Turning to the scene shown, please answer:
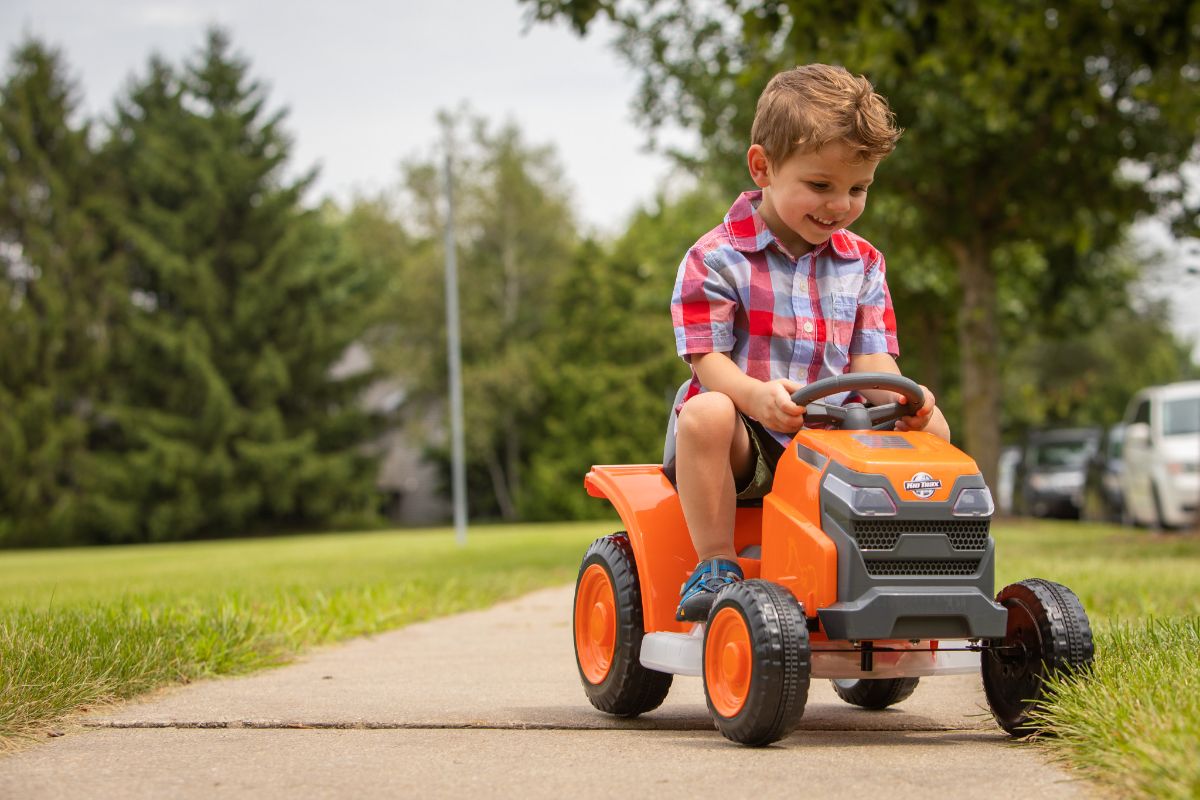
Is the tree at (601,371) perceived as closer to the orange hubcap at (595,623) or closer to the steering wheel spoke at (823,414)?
the orange hubcap at (595,623)

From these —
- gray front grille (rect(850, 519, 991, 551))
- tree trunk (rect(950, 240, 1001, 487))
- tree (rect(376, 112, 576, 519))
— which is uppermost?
tree (rect(376, 112, 576, 519))

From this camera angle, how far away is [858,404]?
13.4ft

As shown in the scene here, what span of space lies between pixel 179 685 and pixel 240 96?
44.1m

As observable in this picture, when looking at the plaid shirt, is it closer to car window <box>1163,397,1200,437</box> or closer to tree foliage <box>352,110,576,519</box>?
car window <box>1163,397,1200,437</box>

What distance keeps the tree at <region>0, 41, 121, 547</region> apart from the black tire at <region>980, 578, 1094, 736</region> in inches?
1731

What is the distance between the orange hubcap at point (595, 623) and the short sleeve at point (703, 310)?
89 cm

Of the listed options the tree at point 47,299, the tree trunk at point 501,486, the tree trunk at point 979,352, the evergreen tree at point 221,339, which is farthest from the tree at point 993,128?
the tree trunk at point 501,486

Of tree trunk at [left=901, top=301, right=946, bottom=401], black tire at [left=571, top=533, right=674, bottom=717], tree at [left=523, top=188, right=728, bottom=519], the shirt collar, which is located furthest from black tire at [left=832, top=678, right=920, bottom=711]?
tree at [left=523, top=188, right=728, bottom=519]

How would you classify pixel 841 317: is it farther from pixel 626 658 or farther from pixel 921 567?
pixel 626 658

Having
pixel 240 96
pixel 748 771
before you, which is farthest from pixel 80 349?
pixel 748 771

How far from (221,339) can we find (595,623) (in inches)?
1691

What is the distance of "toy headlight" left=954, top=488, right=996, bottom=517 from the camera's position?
3666 mm

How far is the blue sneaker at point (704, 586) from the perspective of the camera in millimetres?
3969

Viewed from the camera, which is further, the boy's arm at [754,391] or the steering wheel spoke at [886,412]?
the steering wheel spoke at [886,412]
